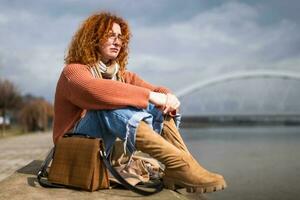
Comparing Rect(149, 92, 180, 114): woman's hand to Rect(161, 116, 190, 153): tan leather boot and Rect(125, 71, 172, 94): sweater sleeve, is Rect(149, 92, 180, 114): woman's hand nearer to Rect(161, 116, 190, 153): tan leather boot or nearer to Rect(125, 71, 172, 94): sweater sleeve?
Rect(161, 116, 190, 153): tan leather boot

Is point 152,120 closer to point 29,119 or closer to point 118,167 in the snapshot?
point 118,167

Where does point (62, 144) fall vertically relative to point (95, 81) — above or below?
below

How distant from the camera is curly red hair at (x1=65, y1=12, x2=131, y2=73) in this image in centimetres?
274

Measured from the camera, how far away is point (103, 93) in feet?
8.09

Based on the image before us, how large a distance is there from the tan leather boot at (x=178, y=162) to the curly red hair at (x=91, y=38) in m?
0.60

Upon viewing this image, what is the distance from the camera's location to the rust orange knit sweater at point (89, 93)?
2459 millimetres

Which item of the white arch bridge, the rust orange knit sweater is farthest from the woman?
the white arch bridge

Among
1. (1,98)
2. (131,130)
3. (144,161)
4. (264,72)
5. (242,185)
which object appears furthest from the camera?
(264,72)

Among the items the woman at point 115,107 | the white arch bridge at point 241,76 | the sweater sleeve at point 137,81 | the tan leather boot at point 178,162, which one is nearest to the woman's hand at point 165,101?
the woman at point 115,107

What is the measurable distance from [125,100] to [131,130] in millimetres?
171

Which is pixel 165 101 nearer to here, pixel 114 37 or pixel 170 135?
pixel 170 135

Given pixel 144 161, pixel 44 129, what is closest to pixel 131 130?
pixel 144 161

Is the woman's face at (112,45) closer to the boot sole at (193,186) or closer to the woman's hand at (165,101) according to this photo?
the woman's hand at (165,101)

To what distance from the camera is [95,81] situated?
2498 mm
